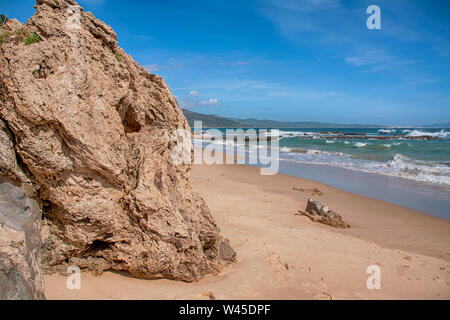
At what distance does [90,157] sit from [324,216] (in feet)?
20.2

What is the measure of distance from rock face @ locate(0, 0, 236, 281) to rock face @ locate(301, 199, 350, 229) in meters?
4.28

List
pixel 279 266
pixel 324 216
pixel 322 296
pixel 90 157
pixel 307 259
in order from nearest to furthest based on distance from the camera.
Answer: pixel 90 157, pixel 322 296, pixel 279 266, pixel 307 259, pixel 324 216

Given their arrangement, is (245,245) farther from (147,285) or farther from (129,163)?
(129,163)

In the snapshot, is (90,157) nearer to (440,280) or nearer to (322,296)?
(322,296)

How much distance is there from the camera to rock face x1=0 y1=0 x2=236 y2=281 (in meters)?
2.92

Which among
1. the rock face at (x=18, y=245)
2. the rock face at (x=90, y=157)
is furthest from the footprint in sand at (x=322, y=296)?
the rock face at (x=18, y=245)

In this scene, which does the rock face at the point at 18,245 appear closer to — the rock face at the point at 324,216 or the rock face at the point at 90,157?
the rock face at the point at 90,157

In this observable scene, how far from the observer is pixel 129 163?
3.53m

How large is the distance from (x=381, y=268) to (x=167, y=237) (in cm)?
365

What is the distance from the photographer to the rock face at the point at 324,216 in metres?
7.20

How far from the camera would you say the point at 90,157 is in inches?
121

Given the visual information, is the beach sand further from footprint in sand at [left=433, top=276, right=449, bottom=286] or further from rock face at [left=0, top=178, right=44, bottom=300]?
rock face at [left=0, top=178, right=44, bottom=300]

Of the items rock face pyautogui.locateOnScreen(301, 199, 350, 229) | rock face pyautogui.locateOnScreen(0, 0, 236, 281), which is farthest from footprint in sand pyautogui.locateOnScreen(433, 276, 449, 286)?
rock face pyautogui.locateOnScreen(0, 0, 236, 281)

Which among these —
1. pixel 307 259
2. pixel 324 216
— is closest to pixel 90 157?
pixel 307 259
